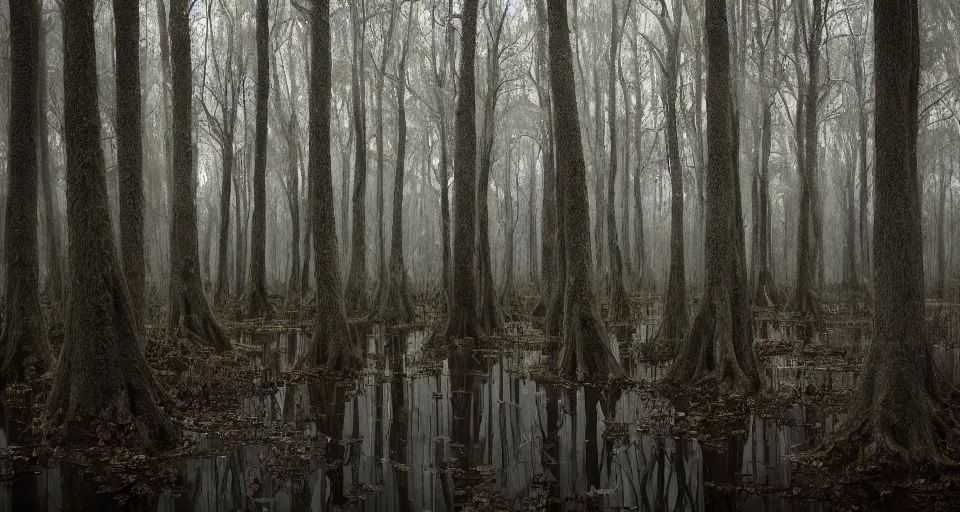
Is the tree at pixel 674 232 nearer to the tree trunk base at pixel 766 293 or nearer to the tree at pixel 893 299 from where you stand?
the tree at pixel 893 299

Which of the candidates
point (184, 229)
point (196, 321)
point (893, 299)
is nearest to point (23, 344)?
point (196, 321)

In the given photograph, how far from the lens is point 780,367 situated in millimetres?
9453

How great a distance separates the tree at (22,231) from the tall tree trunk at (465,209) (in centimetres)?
654

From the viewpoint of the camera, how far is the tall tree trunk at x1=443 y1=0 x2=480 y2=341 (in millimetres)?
12367

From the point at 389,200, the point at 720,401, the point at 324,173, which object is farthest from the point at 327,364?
the point at 389,200

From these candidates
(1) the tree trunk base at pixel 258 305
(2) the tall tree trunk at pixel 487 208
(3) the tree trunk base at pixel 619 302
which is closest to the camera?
(2) the tall tree trunk at pixel 487 208

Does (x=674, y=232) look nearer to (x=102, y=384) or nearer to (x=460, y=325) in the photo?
(x=460, y=325)

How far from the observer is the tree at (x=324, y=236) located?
9.33m

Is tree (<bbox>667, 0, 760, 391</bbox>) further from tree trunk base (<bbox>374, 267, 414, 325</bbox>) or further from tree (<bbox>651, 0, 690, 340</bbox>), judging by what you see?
tree trunk base (<bbox>374, 267, 414, 325</bbox>)

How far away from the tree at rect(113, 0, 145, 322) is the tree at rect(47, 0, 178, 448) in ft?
11.6

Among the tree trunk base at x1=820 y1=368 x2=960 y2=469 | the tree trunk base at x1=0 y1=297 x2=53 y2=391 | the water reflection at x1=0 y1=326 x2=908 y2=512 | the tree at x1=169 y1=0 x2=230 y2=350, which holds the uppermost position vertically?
the tree at x1=169 y1=0 x2=230 y2=350

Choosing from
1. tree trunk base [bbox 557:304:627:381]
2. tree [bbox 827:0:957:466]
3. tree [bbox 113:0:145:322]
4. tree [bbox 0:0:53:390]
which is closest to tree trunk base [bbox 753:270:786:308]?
tree trunk base [bbox 557:304:627:381]

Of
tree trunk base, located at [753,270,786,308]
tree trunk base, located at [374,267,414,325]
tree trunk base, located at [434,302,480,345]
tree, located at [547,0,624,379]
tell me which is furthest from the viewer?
tree trunk base, located at [753,270,786,308]

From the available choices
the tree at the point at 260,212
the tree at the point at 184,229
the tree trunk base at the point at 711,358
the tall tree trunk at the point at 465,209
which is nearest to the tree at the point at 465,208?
the tall tree trunk at the point at 465,209
